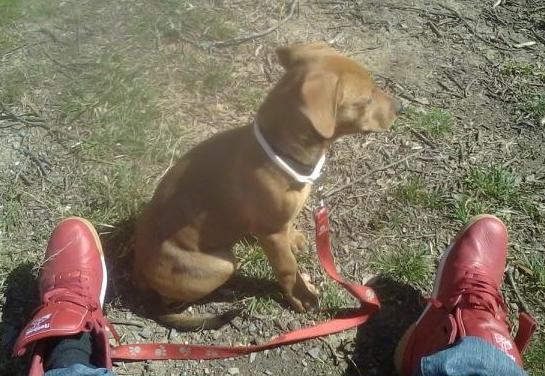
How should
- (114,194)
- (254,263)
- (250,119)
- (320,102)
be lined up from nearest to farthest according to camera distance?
(320,102)
(254,263)
(114,194)
(250,119)

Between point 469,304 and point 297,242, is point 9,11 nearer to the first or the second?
point 297,242

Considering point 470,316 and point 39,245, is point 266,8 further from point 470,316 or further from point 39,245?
point 470,316

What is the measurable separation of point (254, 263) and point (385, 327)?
0.92m

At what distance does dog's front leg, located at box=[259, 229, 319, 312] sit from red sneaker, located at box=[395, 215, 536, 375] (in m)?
0.63

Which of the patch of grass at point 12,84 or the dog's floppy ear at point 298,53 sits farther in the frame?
the patch of grass at point 12,84

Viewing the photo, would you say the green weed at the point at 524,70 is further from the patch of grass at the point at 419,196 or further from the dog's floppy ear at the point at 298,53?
the dog's floppy ear at the point at 298,53

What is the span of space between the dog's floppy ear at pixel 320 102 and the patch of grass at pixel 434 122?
65.8 inches

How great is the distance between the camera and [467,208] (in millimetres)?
4105

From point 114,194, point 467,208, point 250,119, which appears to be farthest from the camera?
point 250,119

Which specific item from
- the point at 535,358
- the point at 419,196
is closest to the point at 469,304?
the point at 535,358

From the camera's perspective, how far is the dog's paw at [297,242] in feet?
13.0

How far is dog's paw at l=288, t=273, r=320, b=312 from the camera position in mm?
3736

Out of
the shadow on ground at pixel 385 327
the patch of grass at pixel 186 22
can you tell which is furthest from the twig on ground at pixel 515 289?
the patch of grass at pixel 186 22

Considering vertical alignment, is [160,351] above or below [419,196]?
below
